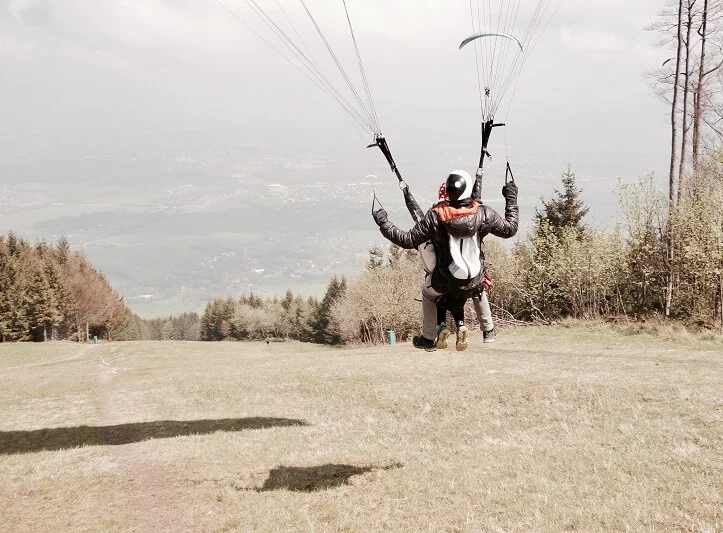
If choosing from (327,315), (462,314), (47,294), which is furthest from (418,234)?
(327,315)

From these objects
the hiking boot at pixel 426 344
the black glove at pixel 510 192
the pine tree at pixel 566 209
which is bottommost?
the hiking boot at pixel 426 344

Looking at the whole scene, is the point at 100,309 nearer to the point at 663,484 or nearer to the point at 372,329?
the point at 372,329

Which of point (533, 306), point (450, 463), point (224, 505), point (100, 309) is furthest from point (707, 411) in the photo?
point (100, 309)

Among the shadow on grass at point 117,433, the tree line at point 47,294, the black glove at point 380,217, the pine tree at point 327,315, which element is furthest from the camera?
the pine tree at point 327,315

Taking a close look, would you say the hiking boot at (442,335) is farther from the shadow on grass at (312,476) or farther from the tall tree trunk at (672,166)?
the tall tree trunk at (672,166)

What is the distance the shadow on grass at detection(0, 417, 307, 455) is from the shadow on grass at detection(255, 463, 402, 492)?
4.48 metres

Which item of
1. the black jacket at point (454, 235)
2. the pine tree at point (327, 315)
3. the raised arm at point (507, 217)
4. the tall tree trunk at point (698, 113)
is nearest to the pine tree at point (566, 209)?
the tall tree trunk at point (698, 113)

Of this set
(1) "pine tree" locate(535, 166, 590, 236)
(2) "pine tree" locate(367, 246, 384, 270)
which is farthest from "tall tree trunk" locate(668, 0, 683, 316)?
(2) "pine tree" locate(367, 246, 384, 270)

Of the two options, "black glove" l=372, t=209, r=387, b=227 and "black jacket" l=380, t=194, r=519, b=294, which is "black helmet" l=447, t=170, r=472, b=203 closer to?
"black jacket" l=380, t=194, r=519, b=294

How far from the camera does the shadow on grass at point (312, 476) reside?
11250mm

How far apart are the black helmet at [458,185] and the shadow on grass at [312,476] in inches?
252

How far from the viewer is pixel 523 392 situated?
17047 mm

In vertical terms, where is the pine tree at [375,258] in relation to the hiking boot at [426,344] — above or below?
above

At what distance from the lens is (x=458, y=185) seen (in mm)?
8930
